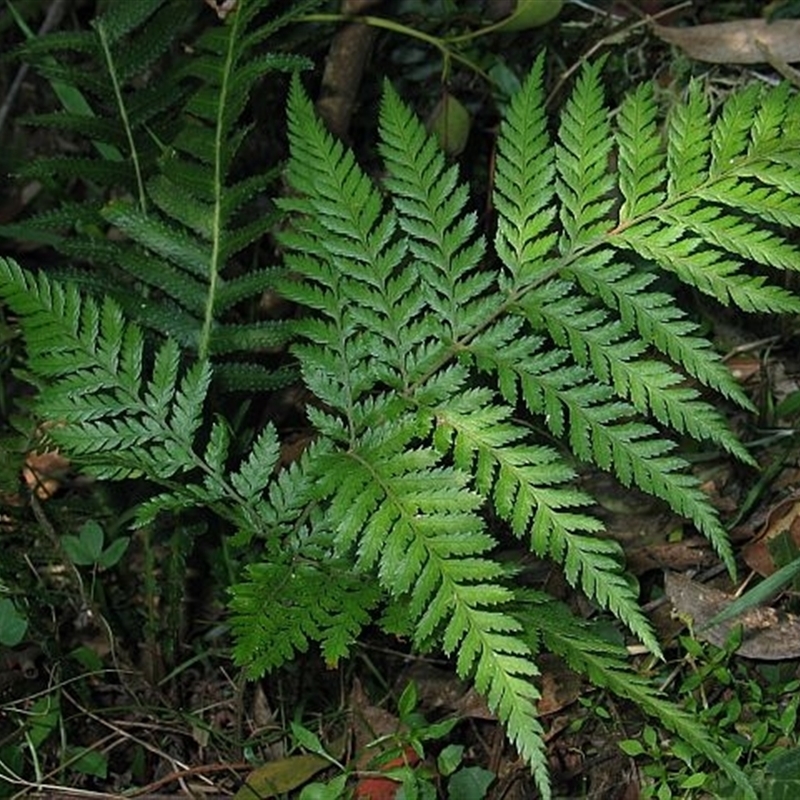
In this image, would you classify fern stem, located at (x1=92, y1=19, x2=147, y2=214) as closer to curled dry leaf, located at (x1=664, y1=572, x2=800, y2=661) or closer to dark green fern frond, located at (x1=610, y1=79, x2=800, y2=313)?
dark green fern frond, located at (x1=610, y1=79, x2=800, y2=313)

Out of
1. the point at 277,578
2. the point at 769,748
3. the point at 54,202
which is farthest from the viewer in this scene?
the point at 54,202

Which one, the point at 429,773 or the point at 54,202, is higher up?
the point at 54,202

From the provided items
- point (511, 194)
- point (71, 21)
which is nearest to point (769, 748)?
point (511, 194)

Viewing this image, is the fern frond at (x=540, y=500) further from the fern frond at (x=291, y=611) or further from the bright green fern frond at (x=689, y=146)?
the bright green fern frond at (x=689, y=146)

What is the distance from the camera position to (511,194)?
2178mm

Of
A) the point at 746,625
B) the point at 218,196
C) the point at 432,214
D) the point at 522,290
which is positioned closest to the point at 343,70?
the point at 218,196

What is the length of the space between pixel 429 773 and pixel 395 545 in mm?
646

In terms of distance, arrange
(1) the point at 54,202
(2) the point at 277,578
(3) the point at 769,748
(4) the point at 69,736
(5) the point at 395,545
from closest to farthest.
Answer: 1. (5) the point at 395,545
2. (2) the point at 277,578
3. (3) the point at 769,748
4. (4) the point at 69,736
5. (1) the point at 54,202

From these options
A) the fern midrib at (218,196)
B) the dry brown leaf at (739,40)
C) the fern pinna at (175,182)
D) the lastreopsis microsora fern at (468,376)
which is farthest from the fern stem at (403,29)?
the lastreopsis microsora fern at (468,376)

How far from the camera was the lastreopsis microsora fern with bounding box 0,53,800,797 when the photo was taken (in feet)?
6.59

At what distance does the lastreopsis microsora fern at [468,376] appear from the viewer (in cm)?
201

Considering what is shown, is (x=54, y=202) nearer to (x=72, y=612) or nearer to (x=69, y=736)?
(x=72, y=612)

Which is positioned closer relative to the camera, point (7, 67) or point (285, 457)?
point (285, 457)

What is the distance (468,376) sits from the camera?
7.20 ft
